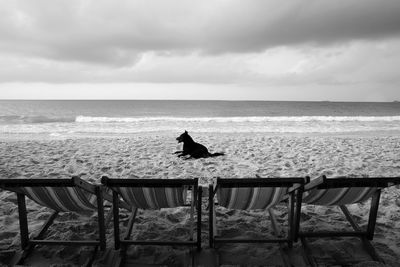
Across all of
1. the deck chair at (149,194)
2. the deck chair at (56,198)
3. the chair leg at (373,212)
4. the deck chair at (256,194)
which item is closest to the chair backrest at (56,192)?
the deck chair at (56,198)

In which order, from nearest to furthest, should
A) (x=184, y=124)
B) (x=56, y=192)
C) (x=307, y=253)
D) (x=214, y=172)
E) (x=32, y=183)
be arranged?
(x=32, y=183), (x=56, y=192), (x=307, y=253), (x=214, y=172), (x=184, y=124)

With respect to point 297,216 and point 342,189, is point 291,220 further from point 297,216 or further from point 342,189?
point 342,189

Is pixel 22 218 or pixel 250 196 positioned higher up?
pixel 250 196

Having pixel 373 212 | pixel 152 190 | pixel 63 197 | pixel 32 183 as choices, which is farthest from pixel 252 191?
pixel 32 183

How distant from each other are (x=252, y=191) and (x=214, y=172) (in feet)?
8.68

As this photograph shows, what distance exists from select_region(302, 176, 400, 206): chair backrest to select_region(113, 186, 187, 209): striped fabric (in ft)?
3.37

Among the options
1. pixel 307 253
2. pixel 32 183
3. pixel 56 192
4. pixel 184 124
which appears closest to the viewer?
pixel 32 183

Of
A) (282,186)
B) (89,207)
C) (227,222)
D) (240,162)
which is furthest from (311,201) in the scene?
(240,162)

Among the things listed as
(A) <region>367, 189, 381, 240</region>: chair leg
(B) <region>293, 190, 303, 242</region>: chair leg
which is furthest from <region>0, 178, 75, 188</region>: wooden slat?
(A) <region>367, 189, 381, 240</region>: chair leg

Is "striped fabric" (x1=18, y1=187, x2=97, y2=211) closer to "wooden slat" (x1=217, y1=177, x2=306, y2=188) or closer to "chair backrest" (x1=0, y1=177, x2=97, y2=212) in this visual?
"chair backrest" (x1=0, y1=177, x2=97, y2=212)

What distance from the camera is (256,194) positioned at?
2211 mm

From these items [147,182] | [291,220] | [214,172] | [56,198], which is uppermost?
[147,182]

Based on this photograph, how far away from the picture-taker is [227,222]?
2893 mm

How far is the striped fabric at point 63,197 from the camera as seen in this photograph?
209 cm
